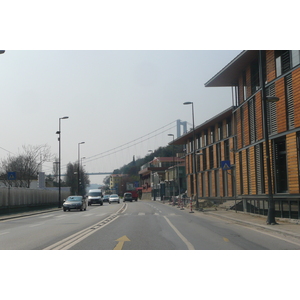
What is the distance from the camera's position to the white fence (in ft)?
108

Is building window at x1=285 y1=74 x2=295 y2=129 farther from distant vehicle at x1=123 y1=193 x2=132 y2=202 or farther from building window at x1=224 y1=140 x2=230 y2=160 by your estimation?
distant vehicle at x1=123 y1=193 x2=132 y2=202

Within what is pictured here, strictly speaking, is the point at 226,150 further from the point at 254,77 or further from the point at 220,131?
the point at 254,77

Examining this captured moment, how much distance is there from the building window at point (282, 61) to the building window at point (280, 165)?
3.69 metres

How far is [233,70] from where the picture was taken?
3147 cm

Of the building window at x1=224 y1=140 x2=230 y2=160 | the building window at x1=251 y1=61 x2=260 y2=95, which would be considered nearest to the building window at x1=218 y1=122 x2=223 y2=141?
the building window at x1=224 y1=140 x2=230 y2=160

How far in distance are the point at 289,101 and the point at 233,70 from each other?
37.0ft

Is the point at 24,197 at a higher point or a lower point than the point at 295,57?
lower

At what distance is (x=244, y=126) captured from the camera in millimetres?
28953

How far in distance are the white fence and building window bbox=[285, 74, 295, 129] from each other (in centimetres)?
2278

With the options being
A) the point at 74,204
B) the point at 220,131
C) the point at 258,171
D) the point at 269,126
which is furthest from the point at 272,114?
the point at 220,131

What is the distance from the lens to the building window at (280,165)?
2192 cm

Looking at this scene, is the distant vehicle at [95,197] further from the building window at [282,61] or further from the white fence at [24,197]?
the building window at [282,61]

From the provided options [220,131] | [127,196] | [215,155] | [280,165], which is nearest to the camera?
[280,165]
